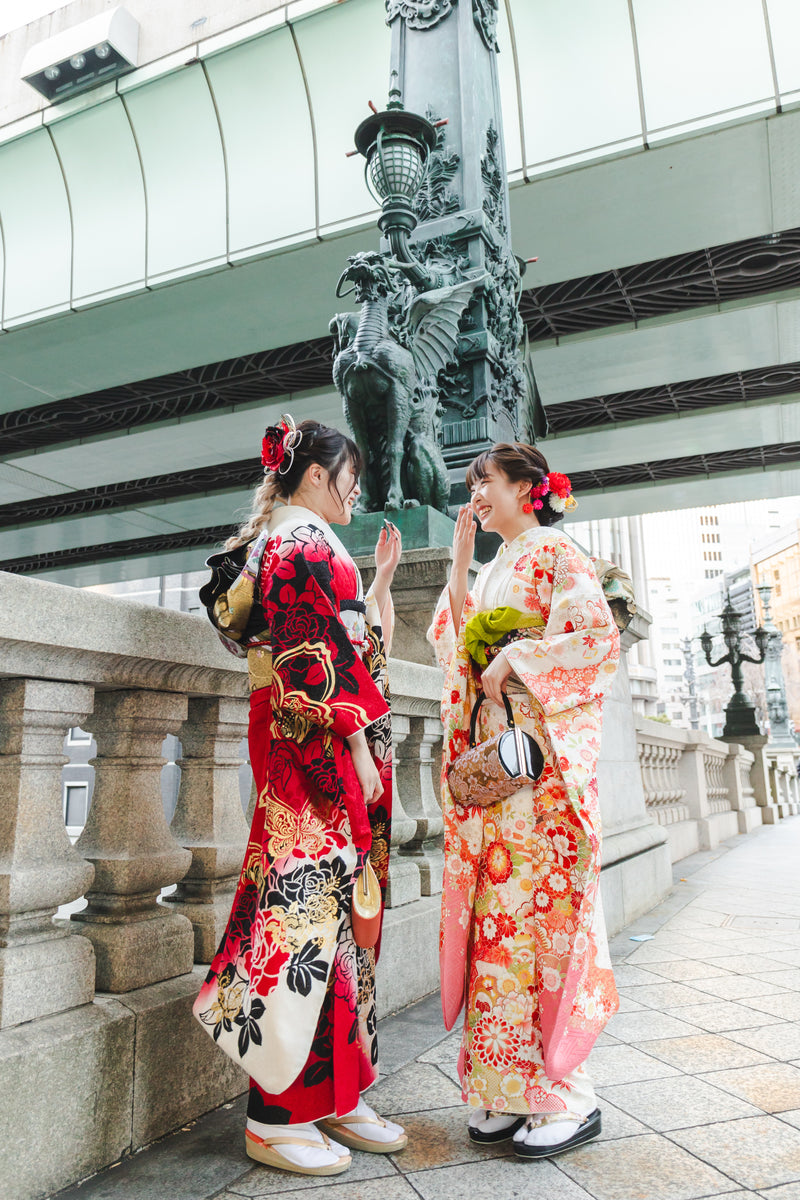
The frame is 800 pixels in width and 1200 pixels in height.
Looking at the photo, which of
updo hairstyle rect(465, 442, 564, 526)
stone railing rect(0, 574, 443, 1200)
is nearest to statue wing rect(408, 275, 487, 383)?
updo hairstyle rect(465, 442, 564, 526)

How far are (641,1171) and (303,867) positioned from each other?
40.8 inches

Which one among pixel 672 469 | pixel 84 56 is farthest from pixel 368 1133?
pixel 672 469

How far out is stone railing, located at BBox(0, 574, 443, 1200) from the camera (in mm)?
1792

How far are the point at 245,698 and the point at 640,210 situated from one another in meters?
10.9

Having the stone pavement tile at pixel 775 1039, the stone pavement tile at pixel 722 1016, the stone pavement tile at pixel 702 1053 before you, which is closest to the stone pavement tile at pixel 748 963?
the stone pavement tile at pixel 722 1016

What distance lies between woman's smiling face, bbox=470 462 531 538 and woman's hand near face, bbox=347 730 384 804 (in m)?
0.79

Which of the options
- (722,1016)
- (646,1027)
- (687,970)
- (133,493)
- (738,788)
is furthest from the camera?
(133,493)

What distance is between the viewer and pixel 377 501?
4.88 meters

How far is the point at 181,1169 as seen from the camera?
75.5 inches

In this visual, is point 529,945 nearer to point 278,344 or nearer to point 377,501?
point 377,501

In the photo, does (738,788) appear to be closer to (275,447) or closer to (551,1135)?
(551,1135)

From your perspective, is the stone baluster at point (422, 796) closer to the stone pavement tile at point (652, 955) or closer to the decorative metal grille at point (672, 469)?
the stone pavement tile at point (652, 955)

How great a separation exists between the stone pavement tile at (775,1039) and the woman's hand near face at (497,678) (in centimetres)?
162

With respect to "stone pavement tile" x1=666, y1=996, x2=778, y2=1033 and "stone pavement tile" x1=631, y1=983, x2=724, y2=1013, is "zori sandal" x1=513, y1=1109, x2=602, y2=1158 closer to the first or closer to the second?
"stone pavement tile" x1=666, y1=996, x2=778, y2=1033
